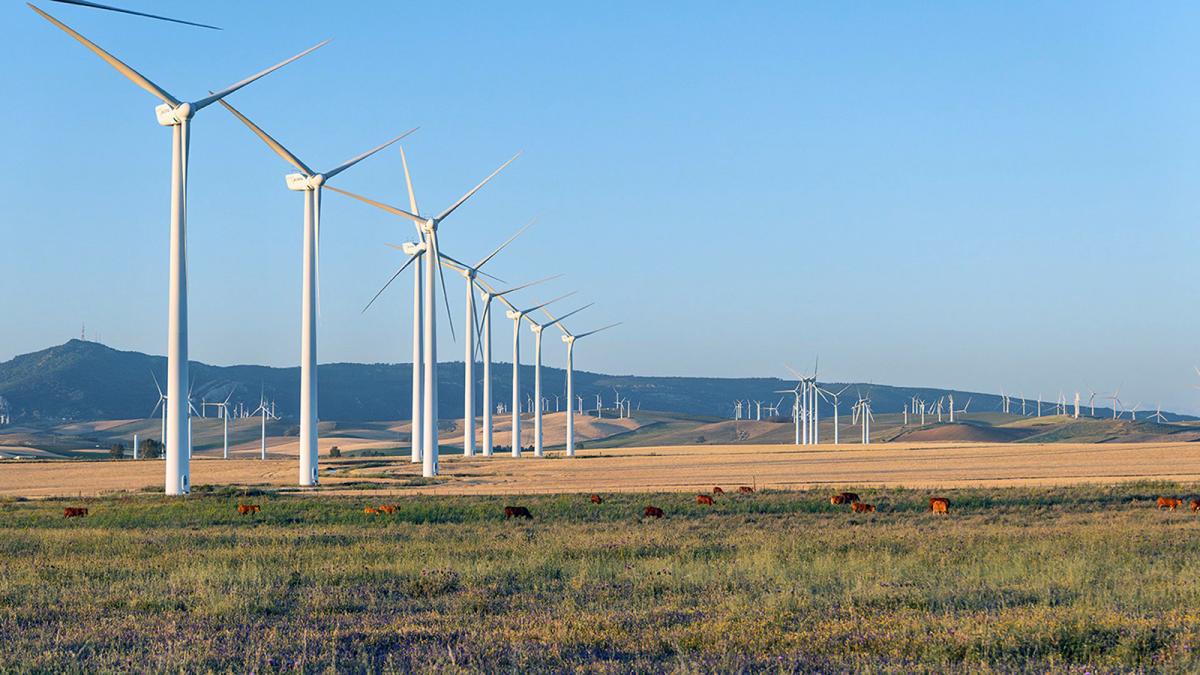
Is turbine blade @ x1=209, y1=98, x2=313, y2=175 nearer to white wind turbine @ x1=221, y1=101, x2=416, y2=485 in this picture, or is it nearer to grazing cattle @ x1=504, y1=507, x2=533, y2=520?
white wind turbine @ x1=221, y1=101, x2=416, y2=485

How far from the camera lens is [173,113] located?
6119 cm

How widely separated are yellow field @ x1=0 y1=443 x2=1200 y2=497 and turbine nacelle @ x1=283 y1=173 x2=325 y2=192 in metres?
15.9

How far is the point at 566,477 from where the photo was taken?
86.2 meters

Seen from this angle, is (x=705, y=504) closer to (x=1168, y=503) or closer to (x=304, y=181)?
(x=1168, y=503)

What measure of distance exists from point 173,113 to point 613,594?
1843 inches

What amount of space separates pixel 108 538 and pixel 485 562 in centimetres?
1276

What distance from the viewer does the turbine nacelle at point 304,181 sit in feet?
243

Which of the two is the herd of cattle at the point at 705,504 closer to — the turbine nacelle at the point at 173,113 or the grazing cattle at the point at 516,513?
the grazing cattle at the point at 516,513

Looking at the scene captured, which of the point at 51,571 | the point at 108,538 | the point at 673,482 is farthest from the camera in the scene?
the point at 673,482

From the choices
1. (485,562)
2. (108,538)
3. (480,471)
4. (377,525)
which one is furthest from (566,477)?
(485,562)

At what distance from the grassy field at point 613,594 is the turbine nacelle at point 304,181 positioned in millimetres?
36299

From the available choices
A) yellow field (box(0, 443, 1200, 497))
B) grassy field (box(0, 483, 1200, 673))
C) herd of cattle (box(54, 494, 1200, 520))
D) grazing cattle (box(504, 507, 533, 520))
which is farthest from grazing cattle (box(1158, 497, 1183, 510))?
grazing cattle (box(504, 507, 533, 520))

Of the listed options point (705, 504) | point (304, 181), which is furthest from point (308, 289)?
point (705, 504)

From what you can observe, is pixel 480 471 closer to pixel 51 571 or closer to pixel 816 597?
pixel 51 571
